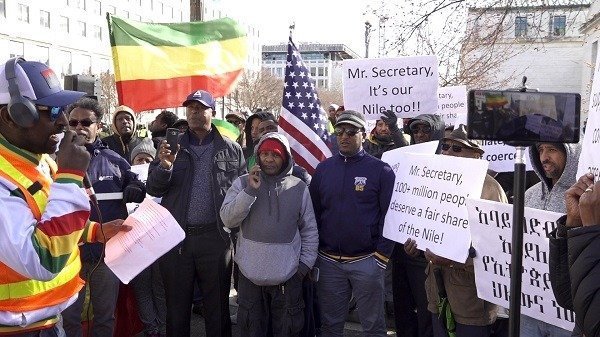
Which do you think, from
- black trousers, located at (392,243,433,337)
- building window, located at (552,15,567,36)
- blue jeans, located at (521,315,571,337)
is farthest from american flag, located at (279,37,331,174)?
building window, located at (552,15,567,36)

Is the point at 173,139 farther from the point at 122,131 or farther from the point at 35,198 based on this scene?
the point at 35,198

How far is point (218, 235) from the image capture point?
5207mm

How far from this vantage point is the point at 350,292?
5.11 m

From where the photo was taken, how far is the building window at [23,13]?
2109 inches

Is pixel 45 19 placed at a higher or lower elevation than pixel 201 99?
Result: higher

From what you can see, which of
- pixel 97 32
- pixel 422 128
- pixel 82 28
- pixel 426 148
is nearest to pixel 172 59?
pixel 422 128

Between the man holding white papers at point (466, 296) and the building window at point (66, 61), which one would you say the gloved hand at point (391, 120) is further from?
the building window at point (66, 61)

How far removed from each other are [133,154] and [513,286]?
4.42 metres

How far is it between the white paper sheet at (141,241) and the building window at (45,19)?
192 ft

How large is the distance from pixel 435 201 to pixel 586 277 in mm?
2287

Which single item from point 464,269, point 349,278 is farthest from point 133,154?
point 464,269

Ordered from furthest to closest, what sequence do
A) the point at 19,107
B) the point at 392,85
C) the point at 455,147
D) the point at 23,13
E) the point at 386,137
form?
the point at 23,13 < the point at 386,137 < the point at 392,85 < the point at 455,147 < the point at 19,107

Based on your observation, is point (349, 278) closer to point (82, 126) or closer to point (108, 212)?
point (108, 212)

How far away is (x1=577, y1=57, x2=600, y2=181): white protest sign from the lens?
2.53m
